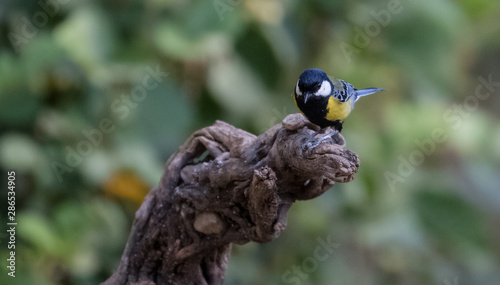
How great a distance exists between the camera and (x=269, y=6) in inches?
81.4

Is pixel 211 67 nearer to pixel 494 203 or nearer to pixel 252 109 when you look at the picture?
pixel 252 109

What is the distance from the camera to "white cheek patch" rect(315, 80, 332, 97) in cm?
117

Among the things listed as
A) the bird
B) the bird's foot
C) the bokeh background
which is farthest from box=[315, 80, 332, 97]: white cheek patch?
the bokeh background

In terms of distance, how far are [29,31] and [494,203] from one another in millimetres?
1871

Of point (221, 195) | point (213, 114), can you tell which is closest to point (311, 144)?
point (221, 195)

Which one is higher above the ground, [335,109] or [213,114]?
[335,109]

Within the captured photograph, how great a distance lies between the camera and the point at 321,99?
1.16 metres

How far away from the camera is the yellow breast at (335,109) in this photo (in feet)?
3.84

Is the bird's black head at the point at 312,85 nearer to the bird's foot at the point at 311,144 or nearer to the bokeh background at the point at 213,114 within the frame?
the bird's foot at the point at 311,144

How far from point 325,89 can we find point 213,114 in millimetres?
965

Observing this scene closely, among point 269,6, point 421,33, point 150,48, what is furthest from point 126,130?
point 421,33

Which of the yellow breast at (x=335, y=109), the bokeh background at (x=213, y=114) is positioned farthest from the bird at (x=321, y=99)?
the bokeh background at (x=213, y=114)

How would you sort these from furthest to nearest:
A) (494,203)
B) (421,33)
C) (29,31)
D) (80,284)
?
1. (494,203)
2. (421,33)
3. (29,31)
4. (80,284)

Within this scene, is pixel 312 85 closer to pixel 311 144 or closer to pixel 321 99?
pixel 321 99
